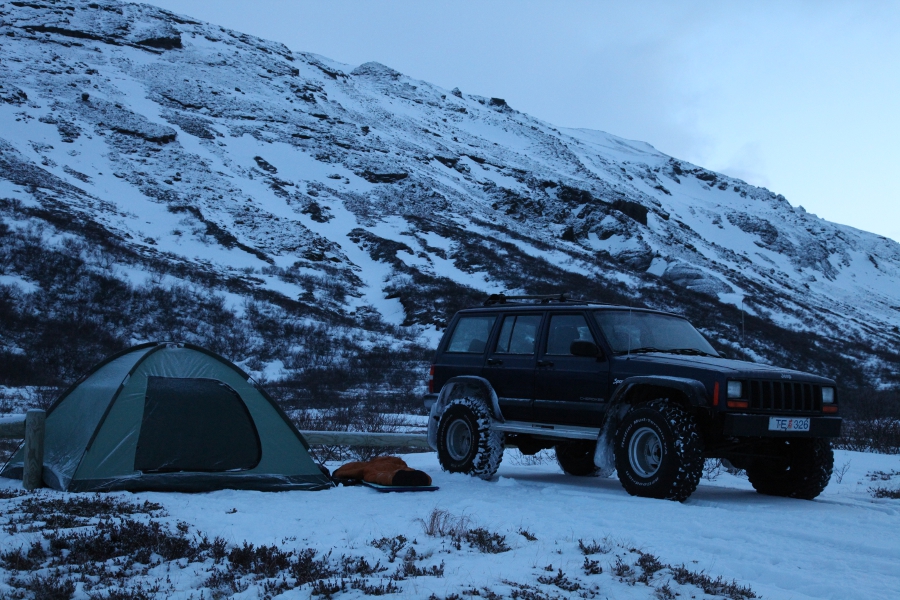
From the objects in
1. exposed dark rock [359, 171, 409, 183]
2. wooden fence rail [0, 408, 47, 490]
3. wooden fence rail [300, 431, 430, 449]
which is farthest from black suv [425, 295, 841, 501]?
exposed dark rock [359, 171, 409, 183]

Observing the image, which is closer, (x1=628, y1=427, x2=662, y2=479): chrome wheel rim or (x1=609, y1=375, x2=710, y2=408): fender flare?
(x1=609, y1=375, x2=710, y2=408): fender flare

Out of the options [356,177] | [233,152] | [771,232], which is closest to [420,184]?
[356,177]

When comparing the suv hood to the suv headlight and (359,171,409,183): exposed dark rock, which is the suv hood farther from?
(359,171,409,183): exposed dark rock

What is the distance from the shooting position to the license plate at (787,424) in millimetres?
7301

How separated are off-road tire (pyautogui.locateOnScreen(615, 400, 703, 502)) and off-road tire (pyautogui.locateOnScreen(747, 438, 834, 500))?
1.52 m

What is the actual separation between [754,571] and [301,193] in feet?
Answer: 182

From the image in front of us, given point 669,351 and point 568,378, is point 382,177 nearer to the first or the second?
point 568,378

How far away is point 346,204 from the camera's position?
191 ft

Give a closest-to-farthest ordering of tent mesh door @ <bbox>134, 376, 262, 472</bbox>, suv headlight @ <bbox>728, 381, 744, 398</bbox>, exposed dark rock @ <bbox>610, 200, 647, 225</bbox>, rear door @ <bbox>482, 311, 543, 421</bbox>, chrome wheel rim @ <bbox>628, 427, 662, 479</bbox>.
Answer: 1. suv headlight @ <bbox>728, 381, 744, 398</bbox>
2. chrome wheel rim @ <bbox>628, 427, 662, 479</bbox>
3. tent mesh door @ <bbox>134, 376, 262, 472</bbox>
4. rear door @ <bbox>482, 311, 543, 421</bbox>
5. exposed dark rock @ <bbox>610, 200, 647, 225</bbox>

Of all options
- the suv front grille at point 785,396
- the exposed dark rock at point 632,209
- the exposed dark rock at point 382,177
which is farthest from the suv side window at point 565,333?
the exposed dark rock at point 632,209

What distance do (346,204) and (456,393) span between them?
1957 inches

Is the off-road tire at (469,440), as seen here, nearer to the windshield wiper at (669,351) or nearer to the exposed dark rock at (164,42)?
the windshield wiper at (669,351)

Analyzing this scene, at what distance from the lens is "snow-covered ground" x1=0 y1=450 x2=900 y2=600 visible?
14.4 feet

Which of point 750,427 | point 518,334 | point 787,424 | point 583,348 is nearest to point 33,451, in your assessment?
point 518,334
